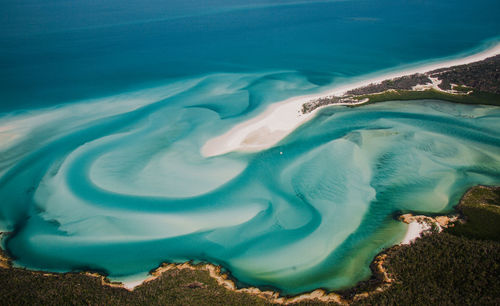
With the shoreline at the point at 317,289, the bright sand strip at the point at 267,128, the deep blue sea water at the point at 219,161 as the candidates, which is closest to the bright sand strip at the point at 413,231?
the shoreline at the point at 317,289

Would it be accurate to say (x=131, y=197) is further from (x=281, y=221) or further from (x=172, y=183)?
(x=281, y=221)

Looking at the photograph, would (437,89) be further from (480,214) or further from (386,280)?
(386,280)

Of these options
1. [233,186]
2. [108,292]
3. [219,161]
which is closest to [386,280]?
[233,186]

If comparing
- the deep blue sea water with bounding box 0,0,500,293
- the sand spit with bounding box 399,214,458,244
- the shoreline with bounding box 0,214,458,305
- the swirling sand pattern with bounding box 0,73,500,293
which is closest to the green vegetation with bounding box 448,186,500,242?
the sand spit with bounding box 399,214,458,244

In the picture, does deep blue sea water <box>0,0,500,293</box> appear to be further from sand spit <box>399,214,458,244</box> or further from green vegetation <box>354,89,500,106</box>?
green vegetation <box>354,89,500,106</box>

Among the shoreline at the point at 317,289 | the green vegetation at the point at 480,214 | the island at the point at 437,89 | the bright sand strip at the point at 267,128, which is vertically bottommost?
the shoreline at the point at 317,289

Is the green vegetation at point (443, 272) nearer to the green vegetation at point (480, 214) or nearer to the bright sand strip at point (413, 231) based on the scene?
the bright sand strip at point (413, 231)
